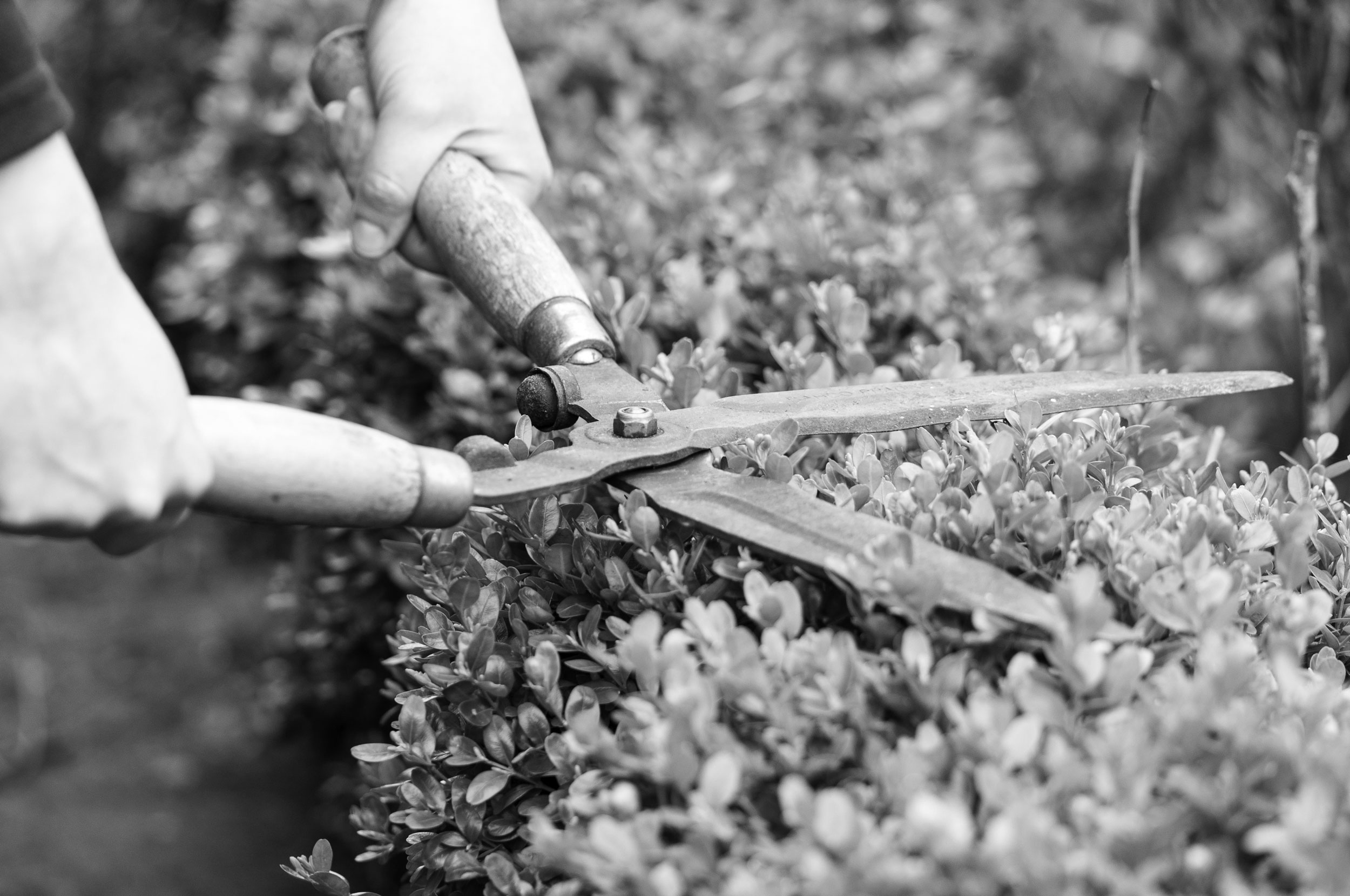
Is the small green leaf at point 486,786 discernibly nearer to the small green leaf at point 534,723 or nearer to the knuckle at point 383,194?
the small green leaf at point 534,723

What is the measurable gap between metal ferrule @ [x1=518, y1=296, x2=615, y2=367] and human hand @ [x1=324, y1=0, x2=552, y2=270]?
43 cm

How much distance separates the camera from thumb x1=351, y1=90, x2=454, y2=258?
217 cm

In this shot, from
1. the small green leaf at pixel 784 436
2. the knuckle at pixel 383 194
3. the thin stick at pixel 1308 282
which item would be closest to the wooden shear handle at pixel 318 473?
the small green leaf at pixel 784 436

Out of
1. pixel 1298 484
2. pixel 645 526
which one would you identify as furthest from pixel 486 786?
pixel 1298 484

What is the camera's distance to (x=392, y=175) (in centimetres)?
218

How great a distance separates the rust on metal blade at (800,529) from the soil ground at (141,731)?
2555mm

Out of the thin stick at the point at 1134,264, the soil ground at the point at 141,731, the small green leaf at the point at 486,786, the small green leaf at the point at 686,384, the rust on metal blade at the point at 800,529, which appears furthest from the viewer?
the soil ground at the point at 141,731

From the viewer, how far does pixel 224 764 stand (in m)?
4.01

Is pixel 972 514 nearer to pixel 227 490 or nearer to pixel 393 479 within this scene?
pixel 393 479

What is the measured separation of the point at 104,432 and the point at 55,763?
3.22m

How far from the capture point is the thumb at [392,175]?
2172 mm

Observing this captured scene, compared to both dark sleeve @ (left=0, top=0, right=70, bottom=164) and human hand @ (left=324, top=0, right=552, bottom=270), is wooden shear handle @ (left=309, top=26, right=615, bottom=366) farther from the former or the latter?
dark sleeve @ (left=0, top=0, right=70, bottom=164)

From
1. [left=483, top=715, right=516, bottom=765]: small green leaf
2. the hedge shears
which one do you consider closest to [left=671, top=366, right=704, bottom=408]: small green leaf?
the hedge shears

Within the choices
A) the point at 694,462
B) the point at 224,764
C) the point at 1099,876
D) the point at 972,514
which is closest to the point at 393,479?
the point at 694,462
